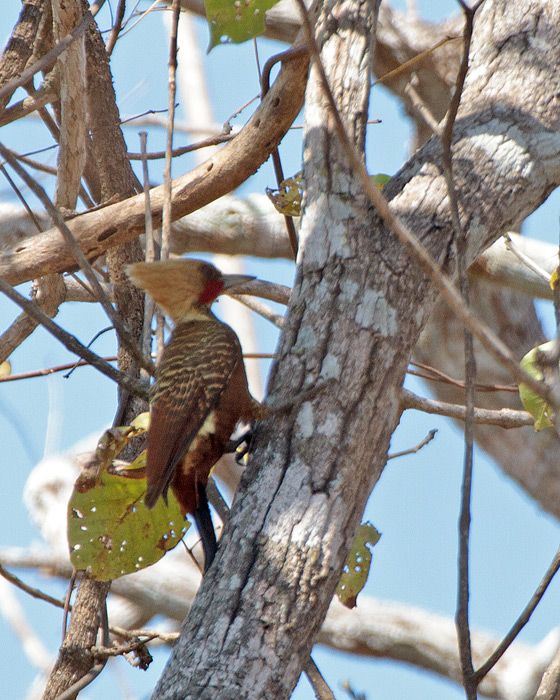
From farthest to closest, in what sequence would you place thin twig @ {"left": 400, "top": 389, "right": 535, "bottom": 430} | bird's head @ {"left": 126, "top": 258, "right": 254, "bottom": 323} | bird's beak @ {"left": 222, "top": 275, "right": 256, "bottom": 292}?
bird's beak @ {"left": 222, "top": 275, "right": 256, "bottom": 292}
bird's head @ {"left": 126, "top": 258, "right": 254, "bottom": 323}
thin twig @ {"left": 400, "top": 389, "right": 535, "bottom": 430}

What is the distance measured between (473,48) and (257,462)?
1.63m

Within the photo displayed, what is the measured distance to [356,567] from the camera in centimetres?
257

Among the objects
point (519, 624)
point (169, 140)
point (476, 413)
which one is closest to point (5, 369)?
point (169, 140)

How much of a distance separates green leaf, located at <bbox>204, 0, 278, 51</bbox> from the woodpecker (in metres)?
0.76

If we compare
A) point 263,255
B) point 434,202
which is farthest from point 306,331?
point 263,255

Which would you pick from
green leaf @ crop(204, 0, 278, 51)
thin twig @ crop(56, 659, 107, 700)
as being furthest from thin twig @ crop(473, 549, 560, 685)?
green leaf @ crop(204, 0, 278, 51)

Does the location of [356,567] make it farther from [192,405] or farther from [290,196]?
[290,196]

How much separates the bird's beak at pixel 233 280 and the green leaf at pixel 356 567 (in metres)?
1.08

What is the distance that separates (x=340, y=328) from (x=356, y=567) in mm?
968

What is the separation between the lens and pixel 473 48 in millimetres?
2613

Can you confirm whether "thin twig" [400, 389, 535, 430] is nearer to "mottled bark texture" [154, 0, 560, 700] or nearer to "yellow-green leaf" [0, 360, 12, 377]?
"mottled bark texture" [154, 0, 560, 700]

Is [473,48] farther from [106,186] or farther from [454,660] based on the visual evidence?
[454,660]

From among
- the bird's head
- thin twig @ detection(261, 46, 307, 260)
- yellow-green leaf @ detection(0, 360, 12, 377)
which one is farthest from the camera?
yellow-green leaf @ detection(0, 360, 12, 377)

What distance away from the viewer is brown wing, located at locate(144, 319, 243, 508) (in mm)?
2238
